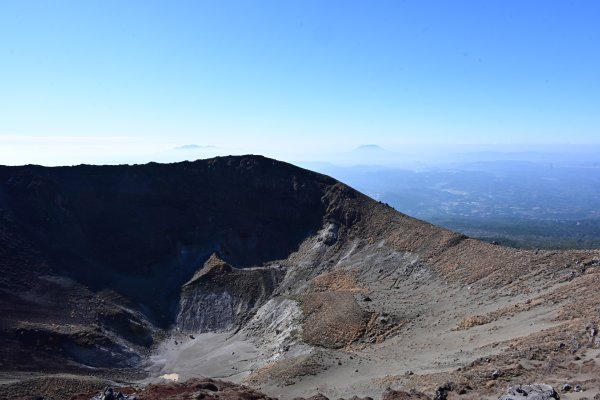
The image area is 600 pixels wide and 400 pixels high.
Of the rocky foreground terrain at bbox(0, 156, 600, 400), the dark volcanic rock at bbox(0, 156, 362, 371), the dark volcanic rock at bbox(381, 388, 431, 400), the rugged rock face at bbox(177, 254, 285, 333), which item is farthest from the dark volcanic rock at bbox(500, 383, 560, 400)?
the rugged rock face at bbox(177, 254, 285, 333)

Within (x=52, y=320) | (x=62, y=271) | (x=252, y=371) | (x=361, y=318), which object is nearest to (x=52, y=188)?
(x=62, y=271)

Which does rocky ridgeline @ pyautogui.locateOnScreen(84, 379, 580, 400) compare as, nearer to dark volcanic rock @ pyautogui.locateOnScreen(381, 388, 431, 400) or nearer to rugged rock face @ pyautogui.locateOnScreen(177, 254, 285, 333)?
dark volcanic rock @ pyautogui.locateOnScreen(381, 388, 431, 400)

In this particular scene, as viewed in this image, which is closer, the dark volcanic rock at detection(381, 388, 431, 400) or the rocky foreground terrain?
the dark volcanic rock at detection(381, 388, 431, 400)

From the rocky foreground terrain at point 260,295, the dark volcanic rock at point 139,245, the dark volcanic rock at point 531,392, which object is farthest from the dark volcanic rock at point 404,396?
the dark volcanic rock at point 139,245

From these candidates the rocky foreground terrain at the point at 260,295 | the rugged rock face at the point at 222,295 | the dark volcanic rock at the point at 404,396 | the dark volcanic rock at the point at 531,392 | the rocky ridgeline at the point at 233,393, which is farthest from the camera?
the rugged rock face at the point at 222,295

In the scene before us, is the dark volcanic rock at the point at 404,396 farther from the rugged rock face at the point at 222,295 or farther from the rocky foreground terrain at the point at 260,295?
the rugged rock face at the point at 222,295

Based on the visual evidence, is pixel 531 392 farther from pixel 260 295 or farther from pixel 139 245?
pixel 139 245

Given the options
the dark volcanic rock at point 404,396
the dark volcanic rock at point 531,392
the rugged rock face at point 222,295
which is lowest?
the rugged rock face at point 222,295

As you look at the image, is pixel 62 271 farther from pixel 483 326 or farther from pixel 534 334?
pixel 534 334
